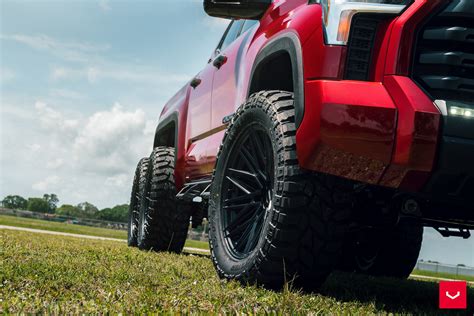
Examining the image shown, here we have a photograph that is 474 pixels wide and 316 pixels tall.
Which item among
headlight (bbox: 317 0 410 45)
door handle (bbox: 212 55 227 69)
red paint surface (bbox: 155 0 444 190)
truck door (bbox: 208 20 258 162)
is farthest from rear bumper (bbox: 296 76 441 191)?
door handle (bbox: 212 55 227 69)

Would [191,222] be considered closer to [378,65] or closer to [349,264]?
[349,264]

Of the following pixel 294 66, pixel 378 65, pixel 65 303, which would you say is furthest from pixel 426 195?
pixel 65 303

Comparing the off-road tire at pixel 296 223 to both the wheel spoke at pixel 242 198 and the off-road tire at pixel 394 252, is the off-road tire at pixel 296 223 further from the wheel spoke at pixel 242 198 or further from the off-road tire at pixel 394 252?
the off-road tire at pixel 394 252

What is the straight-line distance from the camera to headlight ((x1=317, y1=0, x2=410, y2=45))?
9.77ft

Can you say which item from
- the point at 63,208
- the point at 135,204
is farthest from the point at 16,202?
the point at 135,204

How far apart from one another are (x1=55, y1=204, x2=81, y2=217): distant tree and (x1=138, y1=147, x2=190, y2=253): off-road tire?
541 feet

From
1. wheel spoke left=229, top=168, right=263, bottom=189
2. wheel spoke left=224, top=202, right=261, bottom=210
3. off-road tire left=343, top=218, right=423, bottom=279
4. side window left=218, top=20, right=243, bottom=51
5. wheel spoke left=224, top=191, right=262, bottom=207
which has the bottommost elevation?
off-road tire left=343, top=218, right=423, bottom=279

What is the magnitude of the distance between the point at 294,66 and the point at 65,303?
1.74 metres

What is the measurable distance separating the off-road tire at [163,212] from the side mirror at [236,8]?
2865mm

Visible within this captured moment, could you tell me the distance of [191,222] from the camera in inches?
282

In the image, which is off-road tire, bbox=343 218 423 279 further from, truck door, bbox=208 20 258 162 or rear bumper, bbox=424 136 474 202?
rear bumper, bbox=424 136 474 202

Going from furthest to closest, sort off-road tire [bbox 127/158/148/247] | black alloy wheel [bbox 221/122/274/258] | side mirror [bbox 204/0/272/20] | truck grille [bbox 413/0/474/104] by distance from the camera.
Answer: off-road tire [bbox 127/158/148/247], side mirror [bbox 204/0/272/20], black alloy wheel [bbox 221/122/274/258], truck grille [bbox 413/0/474/104]

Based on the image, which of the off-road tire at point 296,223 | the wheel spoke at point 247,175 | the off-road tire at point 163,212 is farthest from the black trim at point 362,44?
the off-road tire at point 163,212

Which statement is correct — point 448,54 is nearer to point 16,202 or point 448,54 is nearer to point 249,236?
point 249,236
